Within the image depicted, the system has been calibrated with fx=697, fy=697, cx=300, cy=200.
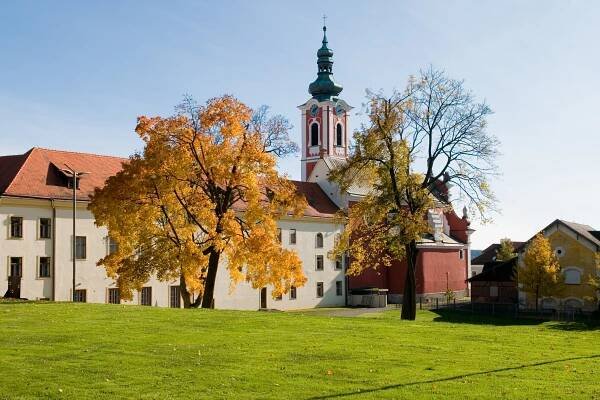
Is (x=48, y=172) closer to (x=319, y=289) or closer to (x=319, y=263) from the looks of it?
(x=319, y=263)

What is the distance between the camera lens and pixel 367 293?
6112cm

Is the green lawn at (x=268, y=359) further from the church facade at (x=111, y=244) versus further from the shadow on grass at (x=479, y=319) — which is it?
the shadow on grass at (x=479, y=319)

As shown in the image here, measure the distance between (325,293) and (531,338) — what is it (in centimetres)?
3665

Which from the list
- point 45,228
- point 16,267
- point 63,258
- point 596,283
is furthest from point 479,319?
point 16,267

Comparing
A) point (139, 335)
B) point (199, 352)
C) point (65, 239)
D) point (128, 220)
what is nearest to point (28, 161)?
point (65, 239)

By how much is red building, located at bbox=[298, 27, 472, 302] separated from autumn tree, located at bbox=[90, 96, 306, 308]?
83.8 feet

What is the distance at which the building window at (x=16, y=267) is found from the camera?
131 feet

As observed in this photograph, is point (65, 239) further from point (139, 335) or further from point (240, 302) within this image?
point (139, 335)

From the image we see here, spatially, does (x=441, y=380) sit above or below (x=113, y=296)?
below

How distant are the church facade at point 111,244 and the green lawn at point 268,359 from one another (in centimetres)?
1360

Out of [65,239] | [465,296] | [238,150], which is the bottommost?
[465,296]

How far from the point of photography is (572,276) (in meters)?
51.1

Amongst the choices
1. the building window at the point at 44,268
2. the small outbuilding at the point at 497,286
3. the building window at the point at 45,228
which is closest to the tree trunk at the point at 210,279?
the building window at the point at 44,268

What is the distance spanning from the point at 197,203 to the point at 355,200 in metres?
31.6
